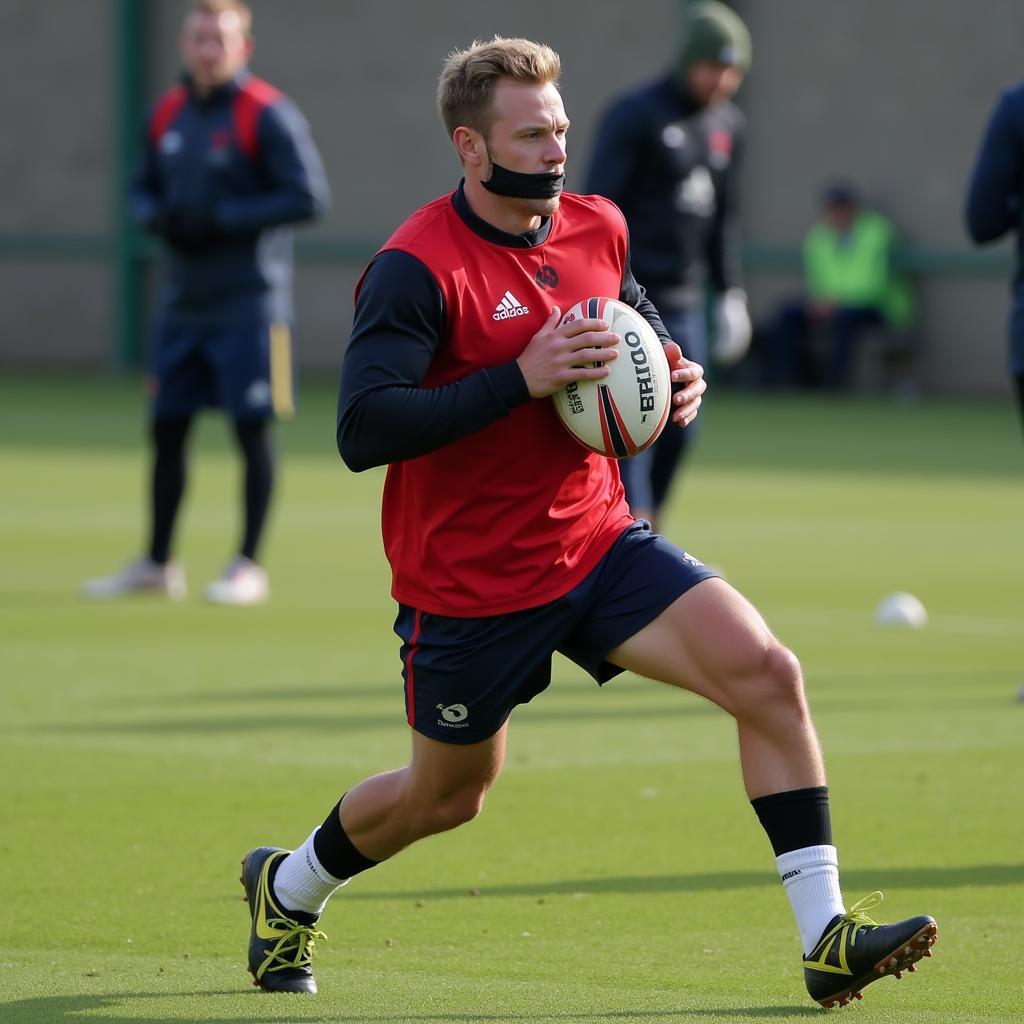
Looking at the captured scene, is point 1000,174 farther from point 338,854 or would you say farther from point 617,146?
point 338,854

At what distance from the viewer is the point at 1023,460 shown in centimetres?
1900

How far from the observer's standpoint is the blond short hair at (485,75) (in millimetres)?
4945

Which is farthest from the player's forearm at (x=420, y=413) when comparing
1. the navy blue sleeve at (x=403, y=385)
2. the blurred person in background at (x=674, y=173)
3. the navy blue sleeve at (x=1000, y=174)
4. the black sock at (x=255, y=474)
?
the black sock at (x=255, y=474)

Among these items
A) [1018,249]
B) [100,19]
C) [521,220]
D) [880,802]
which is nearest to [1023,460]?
[1018,249]

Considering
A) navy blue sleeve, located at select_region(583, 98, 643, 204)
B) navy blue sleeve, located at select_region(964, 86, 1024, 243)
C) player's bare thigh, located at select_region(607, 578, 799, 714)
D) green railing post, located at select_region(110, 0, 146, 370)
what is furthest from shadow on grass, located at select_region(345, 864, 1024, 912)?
green railing post, located at select_region(110, 0, 146, 370)

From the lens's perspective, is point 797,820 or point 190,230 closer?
point 797,820

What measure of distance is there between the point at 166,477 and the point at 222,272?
107 centimetres

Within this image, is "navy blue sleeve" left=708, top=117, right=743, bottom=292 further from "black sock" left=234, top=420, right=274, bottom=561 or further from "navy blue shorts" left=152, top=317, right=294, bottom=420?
"black sock" left=234, top=420, right=274, bottom=561

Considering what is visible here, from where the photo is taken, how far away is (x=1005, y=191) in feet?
26.8

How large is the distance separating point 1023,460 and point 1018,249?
1106cm

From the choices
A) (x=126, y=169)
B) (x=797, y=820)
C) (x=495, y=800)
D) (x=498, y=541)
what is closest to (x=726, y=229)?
(x=495, y=800)

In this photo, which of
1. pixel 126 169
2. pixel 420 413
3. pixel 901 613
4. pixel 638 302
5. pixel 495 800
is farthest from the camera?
pixel 126 169

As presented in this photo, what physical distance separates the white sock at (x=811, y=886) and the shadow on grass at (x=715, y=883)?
1145 mm

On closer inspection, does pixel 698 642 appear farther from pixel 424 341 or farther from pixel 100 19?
pixel 100 19
